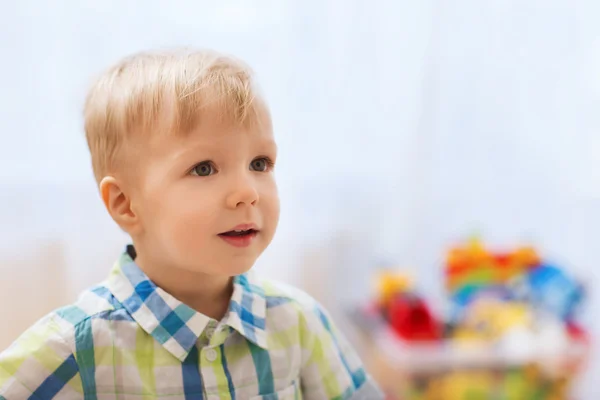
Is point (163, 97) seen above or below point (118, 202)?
above

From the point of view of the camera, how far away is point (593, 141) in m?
1.61

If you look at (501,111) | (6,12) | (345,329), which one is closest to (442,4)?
(501,111)

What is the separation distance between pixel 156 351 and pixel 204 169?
0.20m

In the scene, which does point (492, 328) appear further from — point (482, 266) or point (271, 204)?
point (271, 204)

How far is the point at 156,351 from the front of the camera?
71cm

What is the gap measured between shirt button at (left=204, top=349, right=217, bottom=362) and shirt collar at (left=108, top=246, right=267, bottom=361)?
0.06ft

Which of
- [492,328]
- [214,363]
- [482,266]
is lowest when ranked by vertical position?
[492,328]

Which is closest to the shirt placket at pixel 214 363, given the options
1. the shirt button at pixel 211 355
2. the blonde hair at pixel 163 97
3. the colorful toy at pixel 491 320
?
the shirt button at pixel 211 355

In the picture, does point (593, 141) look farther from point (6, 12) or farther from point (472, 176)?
point (6, 12)

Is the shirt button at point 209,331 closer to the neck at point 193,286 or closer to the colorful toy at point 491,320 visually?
the neck at point 193,286

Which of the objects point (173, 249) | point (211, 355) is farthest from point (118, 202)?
point (211, 355)

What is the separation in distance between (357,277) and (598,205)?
62 centimetres

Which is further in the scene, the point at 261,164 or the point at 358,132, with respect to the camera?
the point at 358,132

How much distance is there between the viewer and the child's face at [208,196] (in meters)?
0.67
